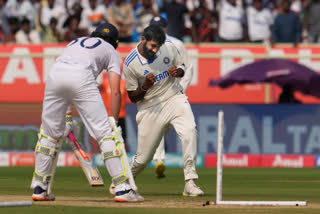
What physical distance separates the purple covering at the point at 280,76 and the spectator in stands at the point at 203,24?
5.51ft

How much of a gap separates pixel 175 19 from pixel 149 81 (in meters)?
11.5

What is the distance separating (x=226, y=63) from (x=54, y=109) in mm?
13790

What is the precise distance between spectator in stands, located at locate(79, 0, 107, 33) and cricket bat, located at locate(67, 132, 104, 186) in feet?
37.1

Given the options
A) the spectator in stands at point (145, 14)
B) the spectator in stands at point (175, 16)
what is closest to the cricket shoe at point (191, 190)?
the spectator in stands at point (175, 16)

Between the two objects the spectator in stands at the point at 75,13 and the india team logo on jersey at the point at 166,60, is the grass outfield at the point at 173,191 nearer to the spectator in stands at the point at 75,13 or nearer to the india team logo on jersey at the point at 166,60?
the india team logo on jersey at the point at 166,60

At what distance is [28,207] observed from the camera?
897 cm

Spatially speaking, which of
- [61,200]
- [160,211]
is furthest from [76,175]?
[160,211]

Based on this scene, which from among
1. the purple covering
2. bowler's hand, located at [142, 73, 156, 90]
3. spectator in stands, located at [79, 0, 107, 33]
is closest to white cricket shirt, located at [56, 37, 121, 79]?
bowler's hand, located at [142, 73, 156, 90]

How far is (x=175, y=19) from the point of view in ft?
71.9

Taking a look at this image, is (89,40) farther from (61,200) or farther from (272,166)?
→ (272,166)

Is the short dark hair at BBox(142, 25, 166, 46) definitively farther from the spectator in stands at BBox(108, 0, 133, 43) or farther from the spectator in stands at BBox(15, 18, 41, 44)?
the spectator in stands at BBox(15, 18, 41, 44)

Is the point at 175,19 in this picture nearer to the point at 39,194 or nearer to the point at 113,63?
the point at 113,63

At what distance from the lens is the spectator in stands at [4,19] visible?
2320 centimetres

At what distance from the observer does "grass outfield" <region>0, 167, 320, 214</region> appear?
8867mm
